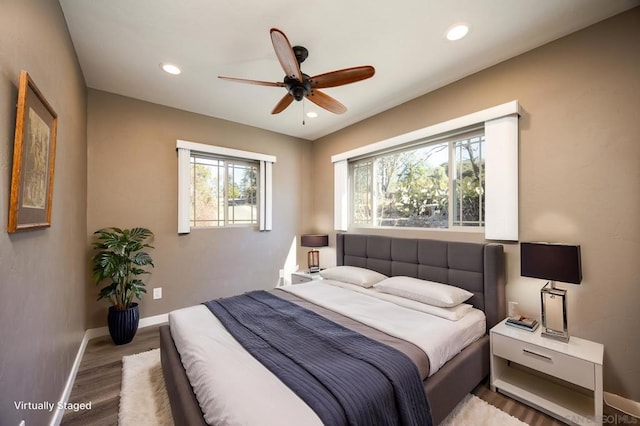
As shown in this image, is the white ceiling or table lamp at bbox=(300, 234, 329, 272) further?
table lamp at bbox=(300, 234, 329, 272)

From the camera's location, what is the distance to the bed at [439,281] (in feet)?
5.08

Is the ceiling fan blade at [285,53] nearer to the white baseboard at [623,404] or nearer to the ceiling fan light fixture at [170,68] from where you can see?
the ceiling fan light fixture at [170,68]

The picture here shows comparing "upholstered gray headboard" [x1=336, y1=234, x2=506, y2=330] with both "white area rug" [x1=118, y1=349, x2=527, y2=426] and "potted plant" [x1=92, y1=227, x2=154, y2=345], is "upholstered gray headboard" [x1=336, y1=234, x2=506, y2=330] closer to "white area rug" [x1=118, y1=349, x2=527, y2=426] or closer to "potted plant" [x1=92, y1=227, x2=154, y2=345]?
"white area rug" [x1=118, y1=349, x2=527, y2=426]

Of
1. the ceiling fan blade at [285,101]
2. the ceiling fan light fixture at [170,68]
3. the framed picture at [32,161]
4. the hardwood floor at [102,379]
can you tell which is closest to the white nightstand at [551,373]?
the ceiling fan blade at [285,101]

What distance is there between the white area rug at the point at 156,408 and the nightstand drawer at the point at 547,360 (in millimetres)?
384

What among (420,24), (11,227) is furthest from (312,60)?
(11,227)

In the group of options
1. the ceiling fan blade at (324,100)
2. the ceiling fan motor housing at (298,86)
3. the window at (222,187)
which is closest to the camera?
the ceiling fan motor housing at (298,86)

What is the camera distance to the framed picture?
112 centimetres

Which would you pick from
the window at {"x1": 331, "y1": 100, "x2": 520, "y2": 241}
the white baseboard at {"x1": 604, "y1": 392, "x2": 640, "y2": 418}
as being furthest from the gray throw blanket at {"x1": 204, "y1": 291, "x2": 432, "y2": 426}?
the window at {"x1": 331, "y1": 100, "x2": 520, "y2": 241}

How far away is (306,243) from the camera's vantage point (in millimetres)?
4031

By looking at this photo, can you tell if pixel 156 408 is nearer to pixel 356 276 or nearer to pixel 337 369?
pixel 337 369

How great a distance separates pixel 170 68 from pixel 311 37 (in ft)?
4.69

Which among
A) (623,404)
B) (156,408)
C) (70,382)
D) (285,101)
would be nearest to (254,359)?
(156,408)

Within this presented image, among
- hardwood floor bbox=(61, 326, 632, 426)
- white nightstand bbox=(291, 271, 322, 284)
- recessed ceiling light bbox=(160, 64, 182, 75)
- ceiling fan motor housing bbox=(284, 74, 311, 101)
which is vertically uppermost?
recessed ceiling light bbox=(160, 64, 182, 75)
